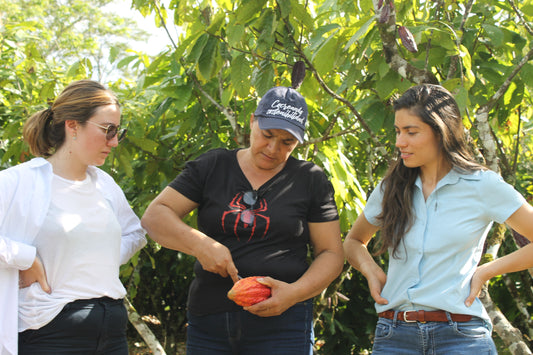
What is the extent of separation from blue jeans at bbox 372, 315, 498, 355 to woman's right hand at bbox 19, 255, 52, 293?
1.36 metres

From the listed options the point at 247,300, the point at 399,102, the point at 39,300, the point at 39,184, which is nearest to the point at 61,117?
the point at 39,184

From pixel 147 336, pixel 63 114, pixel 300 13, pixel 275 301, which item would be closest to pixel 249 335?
pixel 275 301

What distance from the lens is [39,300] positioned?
7.46ft

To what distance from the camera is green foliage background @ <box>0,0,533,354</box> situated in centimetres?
296

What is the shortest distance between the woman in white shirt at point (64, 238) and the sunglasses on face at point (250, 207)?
563mm

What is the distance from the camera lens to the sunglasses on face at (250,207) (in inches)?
97.2

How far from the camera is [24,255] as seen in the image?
2.20m

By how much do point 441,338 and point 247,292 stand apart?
749 mm

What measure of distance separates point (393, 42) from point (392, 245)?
3.34 feet

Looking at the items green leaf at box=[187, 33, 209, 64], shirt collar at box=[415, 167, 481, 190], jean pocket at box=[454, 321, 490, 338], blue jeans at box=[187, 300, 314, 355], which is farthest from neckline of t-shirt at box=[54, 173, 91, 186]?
jean pocket at box=[454, 321, 490, 338]

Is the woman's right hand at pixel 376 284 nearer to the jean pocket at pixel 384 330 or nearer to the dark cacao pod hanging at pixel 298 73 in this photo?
the jean pocket at pixel 384 330

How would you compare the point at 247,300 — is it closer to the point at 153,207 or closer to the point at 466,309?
the point at 153,207

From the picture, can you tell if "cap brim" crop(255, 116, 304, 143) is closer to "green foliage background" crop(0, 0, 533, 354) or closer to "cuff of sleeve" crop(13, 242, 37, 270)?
"green foliage background" crop(0, 0, 533, 354)

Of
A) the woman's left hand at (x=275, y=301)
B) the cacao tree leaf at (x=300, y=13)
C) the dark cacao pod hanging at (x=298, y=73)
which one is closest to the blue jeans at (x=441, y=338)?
the woman's left hand at (x=275, y=301)
